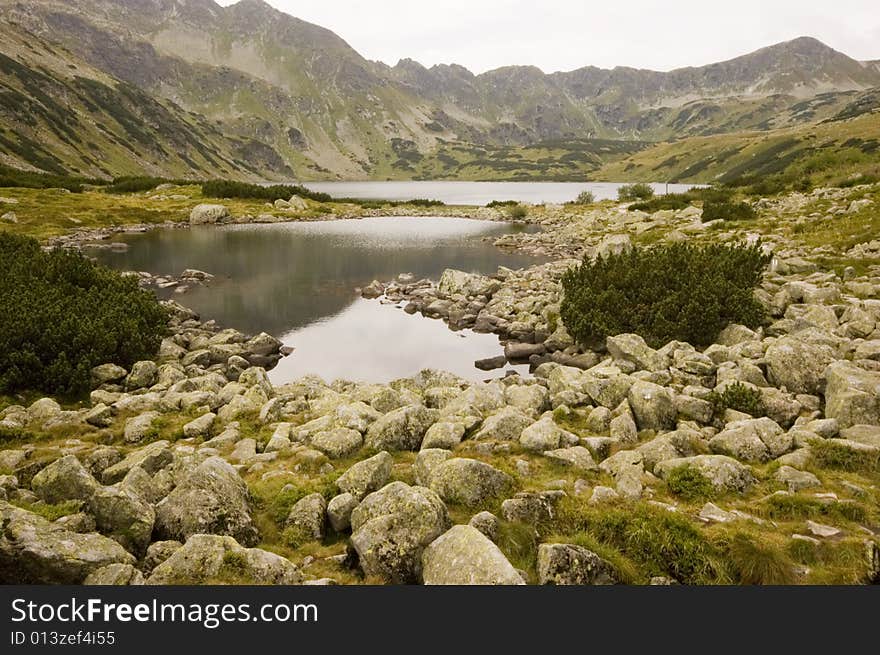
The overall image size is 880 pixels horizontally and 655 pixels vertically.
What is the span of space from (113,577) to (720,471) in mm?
11173

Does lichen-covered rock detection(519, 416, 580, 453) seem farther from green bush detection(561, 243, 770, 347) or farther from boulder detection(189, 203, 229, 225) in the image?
boulder detection(189, 203, 229, 225)

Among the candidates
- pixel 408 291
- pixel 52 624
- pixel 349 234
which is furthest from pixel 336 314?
pixel 349 234

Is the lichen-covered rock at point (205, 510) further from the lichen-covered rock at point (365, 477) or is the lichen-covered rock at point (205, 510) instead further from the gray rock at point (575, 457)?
A: the gray rock at point (575, 457)

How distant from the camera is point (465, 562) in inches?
279

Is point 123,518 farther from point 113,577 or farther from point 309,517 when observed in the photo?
point 309,517

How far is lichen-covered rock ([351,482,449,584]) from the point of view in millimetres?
7879

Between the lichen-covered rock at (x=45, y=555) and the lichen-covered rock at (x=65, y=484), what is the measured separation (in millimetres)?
2137

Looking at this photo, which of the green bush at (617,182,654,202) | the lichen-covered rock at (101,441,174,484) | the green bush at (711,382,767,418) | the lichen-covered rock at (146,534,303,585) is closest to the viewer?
the lichen-covered rock at (146,534,303,585)

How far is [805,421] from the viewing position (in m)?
12.4

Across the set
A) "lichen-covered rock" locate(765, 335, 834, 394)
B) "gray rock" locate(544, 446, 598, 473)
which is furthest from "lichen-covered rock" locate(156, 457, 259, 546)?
"lichen-covered rock" locate(765, 335, 834, 394)

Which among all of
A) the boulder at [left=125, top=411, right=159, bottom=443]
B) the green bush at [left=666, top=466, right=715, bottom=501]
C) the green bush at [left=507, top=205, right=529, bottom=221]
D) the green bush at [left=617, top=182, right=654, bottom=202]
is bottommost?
the boulder at [left=125, top=411, right=159, bottom=443]

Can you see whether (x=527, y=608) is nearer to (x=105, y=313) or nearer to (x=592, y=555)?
(x=592, y=555)

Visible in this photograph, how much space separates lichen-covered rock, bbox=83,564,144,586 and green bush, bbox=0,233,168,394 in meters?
14.3

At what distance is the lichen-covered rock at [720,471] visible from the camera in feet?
31.8
